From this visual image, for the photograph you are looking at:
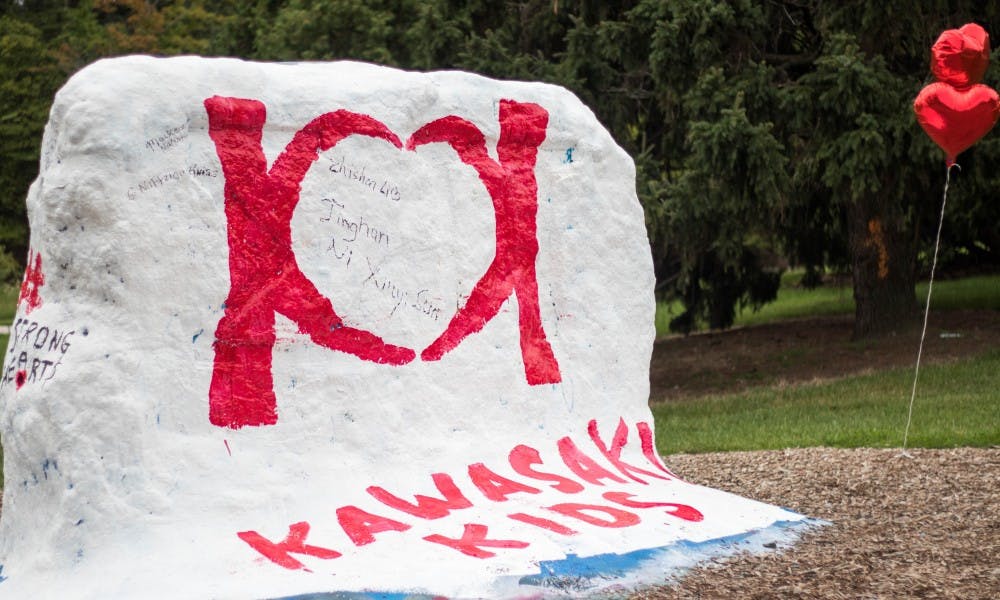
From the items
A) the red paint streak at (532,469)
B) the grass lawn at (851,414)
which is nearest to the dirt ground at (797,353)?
the grass lawn at (851,414)

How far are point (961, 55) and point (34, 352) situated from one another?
5793 millimetres

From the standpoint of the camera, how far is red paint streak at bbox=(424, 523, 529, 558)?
5172 mm

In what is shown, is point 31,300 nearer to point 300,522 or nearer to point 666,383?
point 300,522

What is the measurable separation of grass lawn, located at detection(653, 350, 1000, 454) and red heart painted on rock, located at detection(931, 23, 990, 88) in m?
2.38

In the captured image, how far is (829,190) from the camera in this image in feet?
46.1

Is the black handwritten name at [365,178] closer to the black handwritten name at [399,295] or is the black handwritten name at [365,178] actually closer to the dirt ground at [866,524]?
the black handwritten name at [399,295]

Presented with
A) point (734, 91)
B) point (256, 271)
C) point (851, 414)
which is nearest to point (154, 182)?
point (256, 271)

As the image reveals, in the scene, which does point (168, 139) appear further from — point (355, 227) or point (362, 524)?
point (362, 524)

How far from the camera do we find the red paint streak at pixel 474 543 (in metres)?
5.17

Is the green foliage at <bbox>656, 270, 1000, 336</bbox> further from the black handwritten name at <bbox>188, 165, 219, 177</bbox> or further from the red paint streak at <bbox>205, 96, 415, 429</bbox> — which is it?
the black handwritten name at <bbox>188, 165, 219, 177</bbox>

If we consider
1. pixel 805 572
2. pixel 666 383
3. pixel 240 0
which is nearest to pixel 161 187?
pixel 805 572

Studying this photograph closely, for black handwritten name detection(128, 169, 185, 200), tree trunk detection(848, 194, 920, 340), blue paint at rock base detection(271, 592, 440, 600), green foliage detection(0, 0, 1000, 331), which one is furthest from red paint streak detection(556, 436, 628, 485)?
tree trunk detection(848, 194, 920, 340)

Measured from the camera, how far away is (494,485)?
5.88 m

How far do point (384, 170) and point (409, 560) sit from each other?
1814 millimetres
